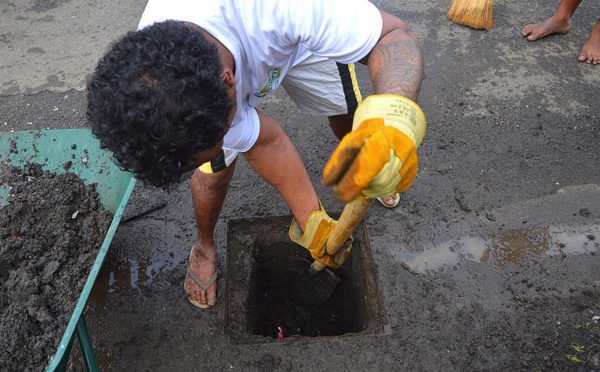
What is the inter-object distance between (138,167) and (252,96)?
65cm

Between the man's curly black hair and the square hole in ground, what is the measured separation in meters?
1.24

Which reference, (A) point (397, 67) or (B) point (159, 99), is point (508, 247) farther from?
(B) point (159, 99)

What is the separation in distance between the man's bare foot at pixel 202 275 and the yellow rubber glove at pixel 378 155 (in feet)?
4.21

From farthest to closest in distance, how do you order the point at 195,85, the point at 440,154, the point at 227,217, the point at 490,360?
1. the point at 440,154
2. the point at 227,217
3. the point at 490,360
4. the point at 195,85

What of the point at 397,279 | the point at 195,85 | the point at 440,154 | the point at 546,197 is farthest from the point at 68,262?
the point at 546,197

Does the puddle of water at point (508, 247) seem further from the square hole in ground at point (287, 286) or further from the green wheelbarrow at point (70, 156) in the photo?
the green wheelbarrow at point (70, 156)

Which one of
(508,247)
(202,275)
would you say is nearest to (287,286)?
(202,275)

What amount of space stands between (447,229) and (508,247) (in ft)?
1.08

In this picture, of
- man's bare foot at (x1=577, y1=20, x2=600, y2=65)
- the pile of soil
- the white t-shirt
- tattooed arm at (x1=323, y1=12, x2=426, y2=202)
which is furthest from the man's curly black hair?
man's bare foot at (x1=577, y1=20, x2=600, y2=65)

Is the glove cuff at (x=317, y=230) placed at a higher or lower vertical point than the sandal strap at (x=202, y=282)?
higher

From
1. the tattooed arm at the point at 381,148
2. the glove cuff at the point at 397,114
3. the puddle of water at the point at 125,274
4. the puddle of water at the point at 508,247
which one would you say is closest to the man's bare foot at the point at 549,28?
the puddle of water at the point at 508,247

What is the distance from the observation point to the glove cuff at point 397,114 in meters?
1.30

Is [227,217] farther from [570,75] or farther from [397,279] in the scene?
[570,75]

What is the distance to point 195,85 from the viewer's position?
1.28 metres
